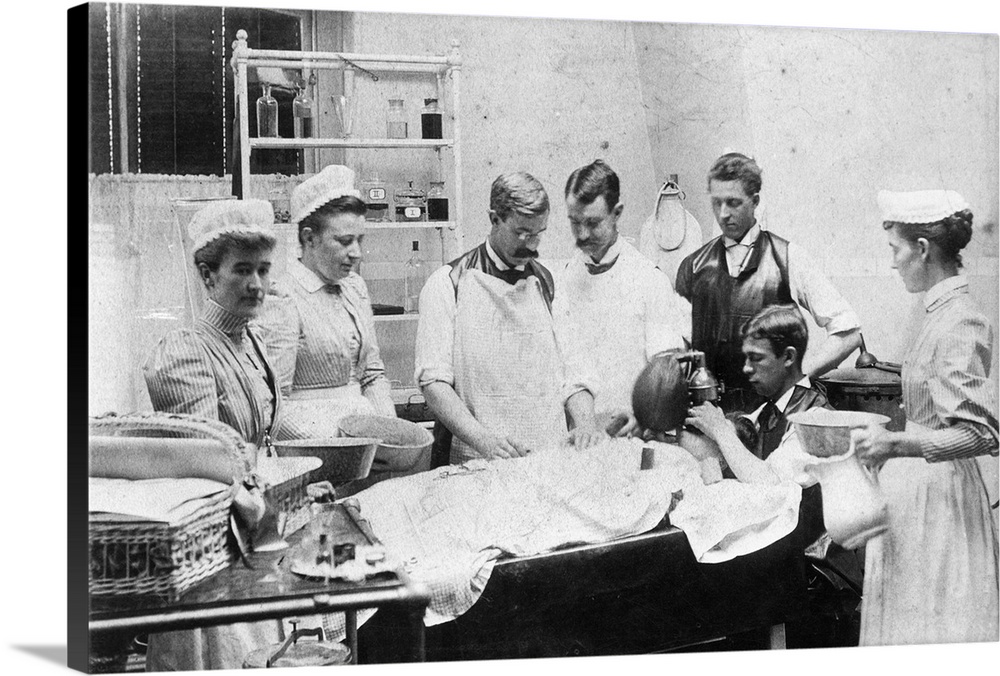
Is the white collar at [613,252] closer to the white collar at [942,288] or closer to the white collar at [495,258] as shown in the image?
the white collar at [495,258]

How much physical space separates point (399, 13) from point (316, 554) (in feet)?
6.14

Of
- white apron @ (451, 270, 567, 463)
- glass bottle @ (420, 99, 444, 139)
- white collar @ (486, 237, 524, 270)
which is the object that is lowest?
white apron @ (451, 270, 567, 463)

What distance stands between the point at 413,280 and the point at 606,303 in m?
0.70

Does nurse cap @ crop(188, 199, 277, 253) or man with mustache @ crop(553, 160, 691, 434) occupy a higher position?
nurse cap @ crop(188, 199, 277, 253)

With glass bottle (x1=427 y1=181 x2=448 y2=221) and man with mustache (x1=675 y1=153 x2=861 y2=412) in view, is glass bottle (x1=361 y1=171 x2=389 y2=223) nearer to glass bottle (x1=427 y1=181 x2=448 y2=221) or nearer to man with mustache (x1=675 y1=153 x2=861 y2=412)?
glass bottle (x1=427 y1=181 x2=448 y2=221)

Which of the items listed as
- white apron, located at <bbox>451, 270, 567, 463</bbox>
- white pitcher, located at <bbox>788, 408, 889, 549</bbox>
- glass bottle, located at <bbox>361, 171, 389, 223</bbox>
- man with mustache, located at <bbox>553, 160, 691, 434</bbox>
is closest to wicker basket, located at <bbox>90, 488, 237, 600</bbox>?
white apron, located at <bbox>451, 270, 567, 463</bbox>

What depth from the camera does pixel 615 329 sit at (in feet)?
16.0

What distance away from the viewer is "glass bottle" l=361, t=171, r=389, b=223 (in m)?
4.70

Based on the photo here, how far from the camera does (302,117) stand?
4637mm

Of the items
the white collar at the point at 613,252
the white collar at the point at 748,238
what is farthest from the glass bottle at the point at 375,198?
the white collar at the point at 748,238

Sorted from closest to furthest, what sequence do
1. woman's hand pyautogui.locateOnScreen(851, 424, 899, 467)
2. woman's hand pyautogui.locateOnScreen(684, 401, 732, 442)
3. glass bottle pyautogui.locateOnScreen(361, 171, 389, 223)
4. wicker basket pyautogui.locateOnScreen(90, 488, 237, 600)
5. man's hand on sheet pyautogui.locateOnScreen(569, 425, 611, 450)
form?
wicker basket pyautogui.locateOnScreen(90, 488, 237, 600), glass bottle pyautogui.locateOnScreen(361, 171, 389, 223), man's hand on sheet pyautogui.locateOnScreen(569, 425, 611, 450), woman's hand pyautogui.locateOnScreen(684, 401, 732, 442), woman's hand pyautogui.locateOnScreen(851, 424, 899, 467)

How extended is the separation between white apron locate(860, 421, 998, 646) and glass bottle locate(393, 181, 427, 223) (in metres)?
1.97

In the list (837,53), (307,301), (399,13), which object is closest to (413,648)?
(307,301)

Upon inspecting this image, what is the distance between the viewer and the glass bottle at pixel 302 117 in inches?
182
